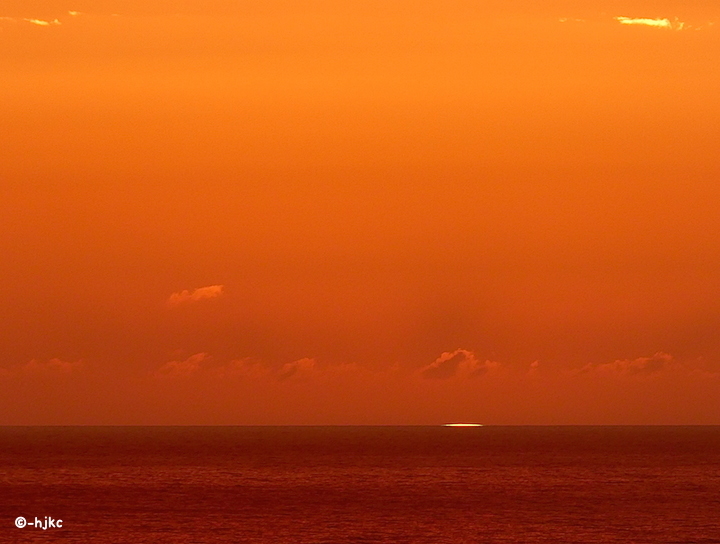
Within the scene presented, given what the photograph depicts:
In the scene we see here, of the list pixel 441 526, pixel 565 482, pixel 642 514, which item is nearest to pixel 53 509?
pixel 441 526

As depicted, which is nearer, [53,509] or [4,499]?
[53,509]

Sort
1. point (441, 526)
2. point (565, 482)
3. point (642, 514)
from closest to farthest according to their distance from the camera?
1. point (441, 526)
2. point (642, 514)
3. point (565, 482)

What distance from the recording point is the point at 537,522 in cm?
9394

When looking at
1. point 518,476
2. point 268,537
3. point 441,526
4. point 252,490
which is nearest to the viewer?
point 268,537

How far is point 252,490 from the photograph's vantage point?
124 m

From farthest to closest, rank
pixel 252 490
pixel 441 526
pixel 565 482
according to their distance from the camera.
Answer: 1. pixel 565 482
2. pixel 252 490
3. pixel 441 526

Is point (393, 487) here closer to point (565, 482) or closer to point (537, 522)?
point (565, 482)

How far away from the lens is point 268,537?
84.0 meters

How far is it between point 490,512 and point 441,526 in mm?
11648

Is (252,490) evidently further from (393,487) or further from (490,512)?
(490,512)

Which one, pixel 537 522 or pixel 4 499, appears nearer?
pixel 537 522

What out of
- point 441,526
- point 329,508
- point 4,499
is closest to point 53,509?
point 4,499

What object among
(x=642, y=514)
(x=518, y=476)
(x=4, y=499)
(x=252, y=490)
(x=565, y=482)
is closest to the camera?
(x=642, y=514)

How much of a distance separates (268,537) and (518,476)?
67.9m
